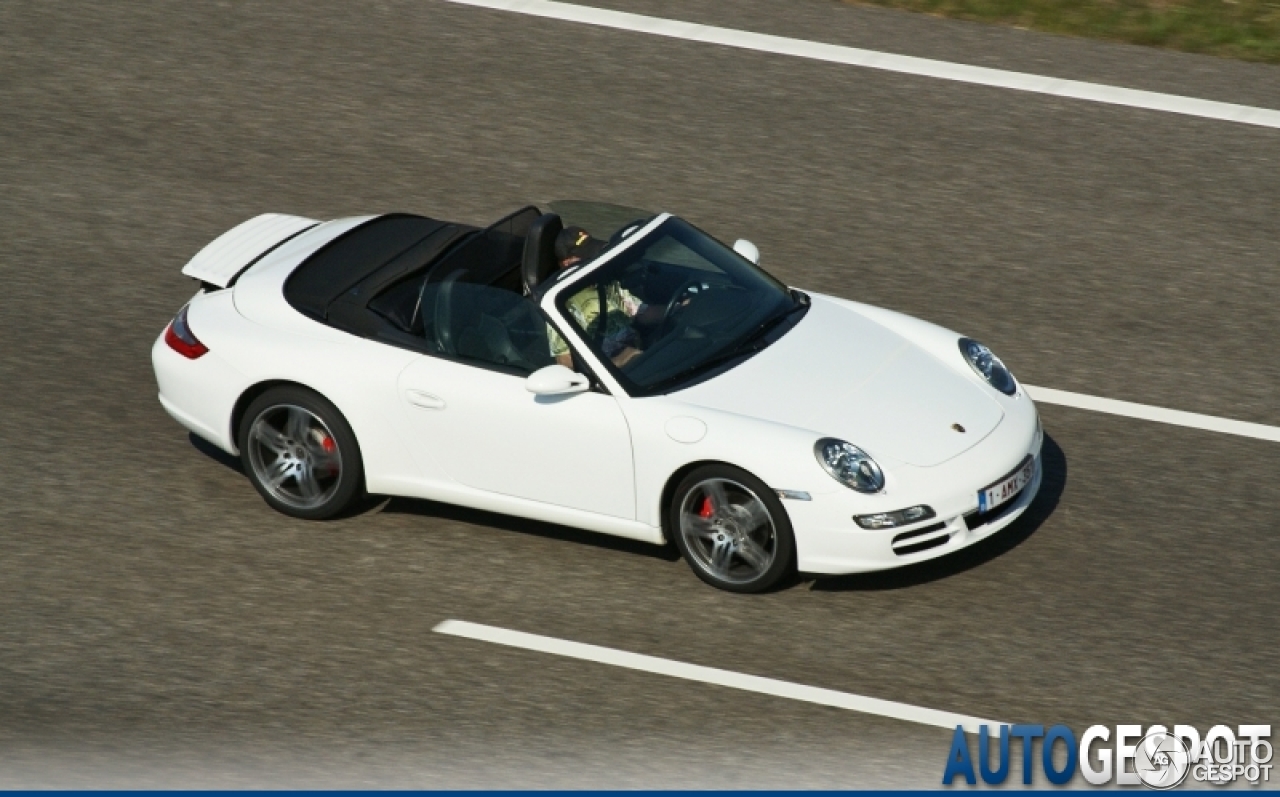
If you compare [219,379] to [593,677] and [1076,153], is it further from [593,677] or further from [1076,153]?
[1076,153]

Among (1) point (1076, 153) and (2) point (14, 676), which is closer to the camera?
(2) point (14, 676)

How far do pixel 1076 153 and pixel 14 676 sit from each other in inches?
299

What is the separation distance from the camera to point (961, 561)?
8.20 m

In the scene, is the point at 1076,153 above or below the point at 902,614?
above

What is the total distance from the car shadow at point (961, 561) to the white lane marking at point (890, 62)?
470 centimetres

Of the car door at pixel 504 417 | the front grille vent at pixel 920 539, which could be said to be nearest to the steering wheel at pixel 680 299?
the car door at pixel 504 417

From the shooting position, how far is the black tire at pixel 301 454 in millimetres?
8414

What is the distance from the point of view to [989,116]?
12.4 meters

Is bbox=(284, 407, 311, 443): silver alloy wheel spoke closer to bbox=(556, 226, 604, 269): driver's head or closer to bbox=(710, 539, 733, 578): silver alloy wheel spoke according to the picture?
bbox=(556, 226, 604, 269): driver's head

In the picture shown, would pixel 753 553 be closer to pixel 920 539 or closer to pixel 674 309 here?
pixel 920 539

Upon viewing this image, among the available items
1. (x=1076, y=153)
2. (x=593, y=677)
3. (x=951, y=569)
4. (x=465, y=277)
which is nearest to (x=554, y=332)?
(x=465, y=277)

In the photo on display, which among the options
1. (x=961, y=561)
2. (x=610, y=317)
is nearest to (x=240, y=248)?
(x=610, y=317)

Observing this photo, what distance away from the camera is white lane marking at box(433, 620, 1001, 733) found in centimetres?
722

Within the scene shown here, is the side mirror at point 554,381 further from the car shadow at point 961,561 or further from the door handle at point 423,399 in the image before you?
the car shadow at point 961,561
